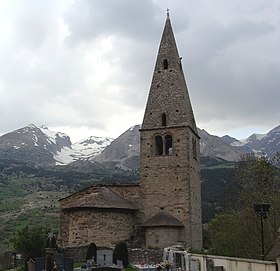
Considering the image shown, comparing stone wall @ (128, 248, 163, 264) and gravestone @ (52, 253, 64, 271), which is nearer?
gravestone @ (52, 253, 64, 271)

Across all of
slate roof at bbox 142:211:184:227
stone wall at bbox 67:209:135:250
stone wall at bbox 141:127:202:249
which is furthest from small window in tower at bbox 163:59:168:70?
stone wall at bbox 67:209:135:250

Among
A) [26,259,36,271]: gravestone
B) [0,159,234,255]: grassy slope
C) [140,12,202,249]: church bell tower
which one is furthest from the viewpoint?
[0,159,234,255]: grassy slope

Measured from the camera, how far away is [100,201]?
45594mm

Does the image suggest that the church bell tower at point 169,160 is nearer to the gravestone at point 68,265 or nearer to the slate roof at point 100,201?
the slate roof at point 100,201

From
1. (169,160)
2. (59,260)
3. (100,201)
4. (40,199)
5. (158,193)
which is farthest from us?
(40,199)

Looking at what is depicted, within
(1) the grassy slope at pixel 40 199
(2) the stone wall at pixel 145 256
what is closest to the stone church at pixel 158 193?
(2) the stone wall at pixel 145 256

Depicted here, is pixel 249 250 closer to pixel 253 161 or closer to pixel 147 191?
pixel 253 161

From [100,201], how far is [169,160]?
765 centimetres

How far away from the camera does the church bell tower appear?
4631 cm

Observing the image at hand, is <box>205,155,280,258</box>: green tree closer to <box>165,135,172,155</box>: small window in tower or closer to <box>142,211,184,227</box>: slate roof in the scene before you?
<box>142,211,184,227</box>: slate roof

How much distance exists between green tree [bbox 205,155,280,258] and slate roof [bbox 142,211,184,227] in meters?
4.92

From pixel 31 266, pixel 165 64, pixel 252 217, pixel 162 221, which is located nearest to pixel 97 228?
pixel 162 221

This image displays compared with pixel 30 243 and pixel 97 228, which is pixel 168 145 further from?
pixel 30 243

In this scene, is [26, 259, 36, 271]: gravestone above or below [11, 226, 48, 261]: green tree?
below
